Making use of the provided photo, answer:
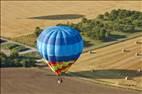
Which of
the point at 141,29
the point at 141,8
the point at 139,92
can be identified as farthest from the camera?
the point at 141,8

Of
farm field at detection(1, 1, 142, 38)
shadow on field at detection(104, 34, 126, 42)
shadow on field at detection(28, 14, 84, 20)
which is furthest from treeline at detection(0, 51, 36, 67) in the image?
shadow on field at detection(28, 14, 84, 20)

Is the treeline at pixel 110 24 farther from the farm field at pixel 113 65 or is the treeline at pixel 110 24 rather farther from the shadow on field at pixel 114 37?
the farm field at pixel 113 65


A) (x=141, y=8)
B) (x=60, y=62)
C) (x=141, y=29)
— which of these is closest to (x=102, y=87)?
(x=60, y=62)

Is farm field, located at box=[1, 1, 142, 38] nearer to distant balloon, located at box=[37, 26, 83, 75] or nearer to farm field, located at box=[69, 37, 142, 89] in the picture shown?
farm field, located at box=[69, 37, 142, 89]

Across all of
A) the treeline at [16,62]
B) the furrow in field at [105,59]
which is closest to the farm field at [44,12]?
the treeline at [16,62]

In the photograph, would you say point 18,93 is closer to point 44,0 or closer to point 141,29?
point 141,29
